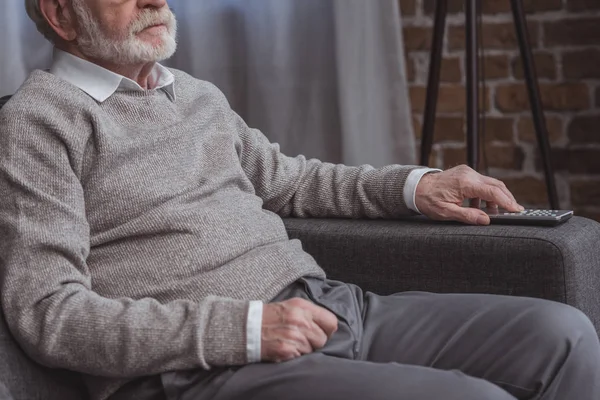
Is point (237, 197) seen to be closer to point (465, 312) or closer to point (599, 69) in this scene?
point (465, 312)

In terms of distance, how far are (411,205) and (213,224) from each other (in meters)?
0.40

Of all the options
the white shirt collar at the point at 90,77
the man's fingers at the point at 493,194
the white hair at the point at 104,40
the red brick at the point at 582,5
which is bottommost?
the man's fingers at the point at 493,194

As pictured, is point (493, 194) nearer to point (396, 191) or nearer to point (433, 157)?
point (396, 191)

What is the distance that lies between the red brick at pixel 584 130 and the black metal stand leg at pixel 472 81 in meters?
0.49

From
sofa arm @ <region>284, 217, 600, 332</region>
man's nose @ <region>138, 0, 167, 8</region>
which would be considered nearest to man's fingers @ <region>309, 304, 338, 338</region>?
sofa arm @ <region>284, 217, 600, 332</region>

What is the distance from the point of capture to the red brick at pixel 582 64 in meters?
2.58

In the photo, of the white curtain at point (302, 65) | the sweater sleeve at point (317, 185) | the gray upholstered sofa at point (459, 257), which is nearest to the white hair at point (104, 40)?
the sweater sleeve at point (317, 185)

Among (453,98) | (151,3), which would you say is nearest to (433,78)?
(453,98)

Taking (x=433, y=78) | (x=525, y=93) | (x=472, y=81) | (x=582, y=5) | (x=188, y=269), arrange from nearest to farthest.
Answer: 1. (x=188, y=269)
2. (x=472, y=81)
3. (x=433, y=78)
4. (x=582, y=5)
5. (x=525, y=93)

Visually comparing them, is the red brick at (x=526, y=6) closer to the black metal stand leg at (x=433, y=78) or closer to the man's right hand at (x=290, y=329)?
the black metal stand leg at (x=433, y=78)

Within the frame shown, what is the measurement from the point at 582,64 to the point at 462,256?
123 cm

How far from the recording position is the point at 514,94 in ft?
8.77

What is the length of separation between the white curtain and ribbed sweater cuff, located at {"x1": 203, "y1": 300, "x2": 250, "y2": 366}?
141 cm

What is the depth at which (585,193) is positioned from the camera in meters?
2.64
